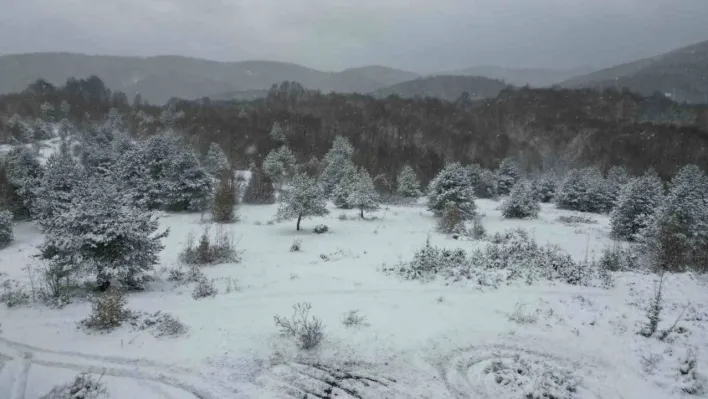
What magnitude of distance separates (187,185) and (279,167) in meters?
14.0

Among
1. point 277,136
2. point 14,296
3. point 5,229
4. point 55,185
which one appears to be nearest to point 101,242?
point 14,296

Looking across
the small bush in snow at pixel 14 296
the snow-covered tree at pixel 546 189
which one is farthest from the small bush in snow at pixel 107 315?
the snow-covered tree at pixel 546 189

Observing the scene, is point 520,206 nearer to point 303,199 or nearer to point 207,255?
point 303,199

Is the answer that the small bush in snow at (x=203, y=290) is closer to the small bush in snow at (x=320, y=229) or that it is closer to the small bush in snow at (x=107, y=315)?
the small bush in snow at (x=107, y=315)

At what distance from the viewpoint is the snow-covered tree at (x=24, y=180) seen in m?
21.1

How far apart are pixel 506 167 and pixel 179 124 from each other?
192ft

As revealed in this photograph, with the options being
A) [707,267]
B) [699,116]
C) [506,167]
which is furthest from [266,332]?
[699,116]

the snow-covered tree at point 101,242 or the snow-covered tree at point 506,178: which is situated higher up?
the snow-covered tree at point 101,242

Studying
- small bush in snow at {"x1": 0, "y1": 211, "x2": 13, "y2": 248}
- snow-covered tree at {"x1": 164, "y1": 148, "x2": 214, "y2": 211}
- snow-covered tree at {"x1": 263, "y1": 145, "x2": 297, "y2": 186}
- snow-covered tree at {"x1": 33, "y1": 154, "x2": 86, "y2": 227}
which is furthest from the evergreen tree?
small bush in snow at {"x1": 0, "y1": 211, "x2": 13, "y2": 248}

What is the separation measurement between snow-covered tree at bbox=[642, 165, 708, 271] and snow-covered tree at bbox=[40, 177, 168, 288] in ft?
51.1

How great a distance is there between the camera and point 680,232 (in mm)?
16672

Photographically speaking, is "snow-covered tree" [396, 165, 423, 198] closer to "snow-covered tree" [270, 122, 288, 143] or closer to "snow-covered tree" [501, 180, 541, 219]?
"snow-covered tree" [501, 180, 541, 219]

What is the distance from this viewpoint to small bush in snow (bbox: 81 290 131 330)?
7.73 metres

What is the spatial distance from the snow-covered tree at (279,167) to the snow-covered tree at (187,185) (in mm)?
10779
